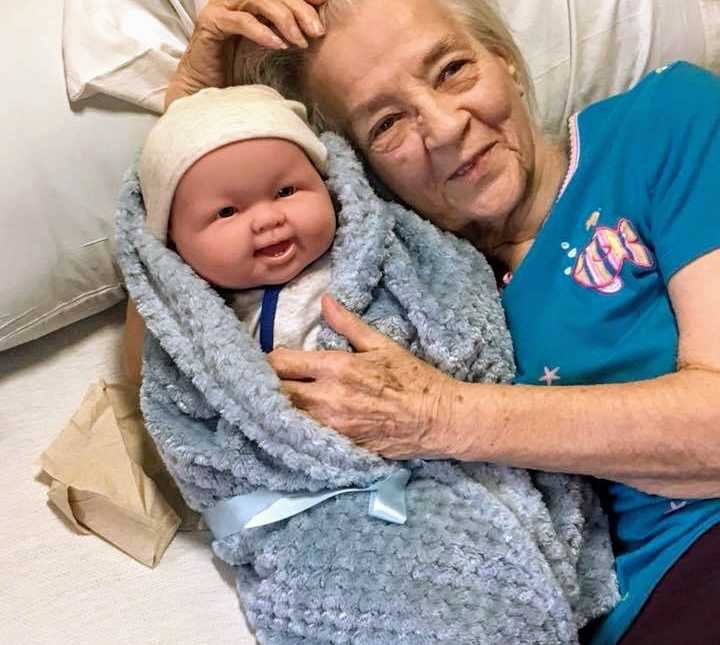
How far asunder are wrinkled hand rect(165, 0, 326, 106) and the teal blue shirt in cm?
38

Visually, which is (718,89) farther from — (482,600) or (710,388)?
(482,600)

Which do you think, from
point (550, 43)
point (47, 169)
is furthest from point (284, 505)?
point (550, 43)

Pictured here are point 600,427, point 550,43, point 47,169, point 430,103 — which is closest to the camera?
point 600,427

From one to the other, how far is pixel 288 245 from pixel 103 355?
1.43 feet

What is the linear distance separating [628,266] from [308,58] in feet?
1.58

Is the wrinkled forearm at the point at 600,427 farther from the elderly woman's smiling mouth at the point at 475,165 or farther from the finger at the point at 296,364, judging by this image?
the elderly woman's smiling mouth at the point at 475,165

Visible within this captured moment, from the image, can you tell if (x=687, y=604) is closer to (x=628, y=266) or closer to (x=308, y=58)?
(x=628, y=266)

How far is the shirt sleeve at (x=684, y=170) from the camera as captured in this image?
1.09 m

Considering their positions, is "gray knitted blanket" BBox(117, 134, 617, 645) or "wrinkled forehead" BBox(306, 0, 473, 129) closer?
"gray knitted blanket" BBox(117, 134, 617, 645)

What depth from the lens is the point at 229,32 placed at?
1.23 meters

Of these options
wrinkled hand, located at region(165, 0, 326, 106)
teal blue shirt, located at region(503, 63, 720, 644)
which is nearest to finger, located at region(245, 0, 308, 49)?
wrinkled hand, located at region(165, 0, 326, 106)

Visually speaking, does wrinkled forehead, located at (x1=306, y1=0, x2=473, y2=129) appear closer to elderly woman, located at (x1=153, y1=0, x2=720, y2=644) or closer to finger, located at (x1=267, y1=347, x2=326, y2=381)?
elderly woman, located at (x1=153, y1=0, x2=720, y2=644)

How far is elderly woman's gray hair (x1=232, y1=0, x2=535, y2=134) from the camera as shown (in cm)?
124

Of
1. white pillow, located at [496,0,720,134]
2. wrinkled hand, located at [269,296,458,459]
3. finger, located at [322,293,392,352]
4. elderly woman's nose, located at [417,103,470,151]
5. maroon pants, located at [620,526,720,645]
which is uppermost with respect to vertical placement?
elderly woman's nose, located at [417,103,470,151]
